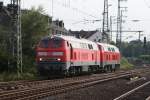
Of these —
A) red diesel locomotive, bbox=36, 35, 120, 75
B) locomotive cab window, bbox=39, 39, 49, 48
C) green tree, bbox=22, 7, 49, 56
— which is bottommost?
red diesel locomotive, bbox=36, 35, 120, 75

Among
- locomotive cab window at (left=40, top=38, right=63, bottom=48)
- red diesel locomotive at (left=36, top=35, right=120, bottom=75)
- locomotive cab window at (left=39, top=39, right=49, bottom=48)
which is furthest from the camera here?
locomotive cab window at (left=39, top=39, right=49, bottom=48)

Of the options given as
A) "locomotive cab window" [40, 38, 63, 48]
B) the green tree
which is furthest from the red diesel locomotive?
the green tree

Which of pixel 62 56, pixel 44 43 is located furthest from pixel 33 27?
pixel 62 56

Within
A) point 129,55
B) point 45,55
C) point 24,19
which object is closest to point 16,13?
point 45,55

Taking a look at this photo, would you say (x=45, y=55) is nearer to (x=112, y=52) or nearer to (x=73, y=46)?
(x=73, y=46)

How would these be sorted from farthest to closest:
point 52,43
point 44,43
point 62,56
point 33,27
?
1. point 33,27
2. point 44,43
3. point 52,43
4. point 62,56

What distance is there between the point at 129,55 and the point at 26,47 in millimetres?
104287

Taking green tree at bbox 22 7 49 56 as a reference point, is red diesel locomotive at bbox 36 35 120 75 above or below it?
below

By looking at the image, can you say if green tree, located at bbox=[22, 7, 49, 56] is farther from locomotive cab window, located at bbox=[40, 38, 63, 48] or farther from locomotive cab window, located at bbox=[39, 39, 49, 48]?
locomotive cab window, located at bbox=[40, 38, 63, 48]

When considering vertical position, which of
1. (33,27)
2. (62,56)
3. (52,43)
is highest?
(33,27)

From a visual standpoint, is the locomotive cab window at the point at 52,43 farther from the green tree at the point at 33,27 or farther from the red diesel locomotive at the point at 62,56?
the green tree at the point at 33,27

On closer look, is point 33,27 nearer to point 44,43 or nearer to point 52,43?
point 44,43

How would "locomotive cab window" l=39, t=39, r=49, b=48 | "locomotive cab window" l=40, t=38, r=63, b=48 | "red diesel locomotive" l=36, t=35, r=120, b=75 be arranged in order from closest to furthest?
1. "red diesel locomotive" l=36, t=35, r=120, b=75
2. "locomotive cab window" l=40, t=38, r=63, b=48
3. "locomotive cab window" l=39, t=39, r=49, b=48

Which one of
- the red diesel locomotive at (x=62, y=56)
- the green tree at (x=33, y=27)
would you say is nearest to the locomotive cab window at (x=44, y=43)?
the red diesel locomotive at (x=62, y=56)
